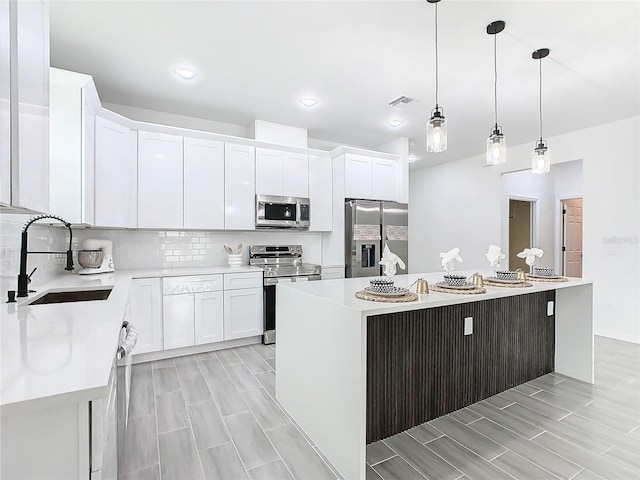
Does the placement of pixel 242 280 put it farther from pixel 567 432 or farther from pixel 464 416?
pixel 567 432

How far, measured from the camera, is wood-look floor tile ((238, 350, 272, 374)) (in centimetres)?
297

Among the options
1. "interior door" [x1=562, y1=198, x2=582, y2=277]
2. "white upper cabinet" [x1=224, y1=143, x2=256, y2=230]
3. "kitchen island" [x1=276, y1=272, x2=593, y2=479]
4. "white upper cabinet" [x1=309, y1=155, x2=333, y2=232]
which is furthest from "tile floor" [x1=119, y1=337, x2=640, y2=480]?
"interior door" [x1=562, y1=198, x2=582, y2=277]

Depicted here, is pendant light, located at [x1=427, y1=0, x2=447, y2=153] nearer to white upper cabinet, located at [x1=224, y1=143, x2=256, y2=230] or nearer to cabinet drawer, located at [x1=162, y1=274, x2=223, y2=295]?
white upper cabinet, located at [x1=224, y1=143, x2=256, y2=230]

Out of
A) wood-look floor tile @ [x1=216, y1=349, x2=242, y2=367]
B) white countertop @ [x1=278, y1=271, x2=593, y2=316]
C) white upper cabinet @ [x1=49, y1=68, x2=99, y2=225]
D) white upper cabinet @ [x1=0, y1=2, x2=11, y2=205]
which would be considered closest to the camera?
white upper cabinet @ [x1=0, y1=2, x2=11, y2=205]

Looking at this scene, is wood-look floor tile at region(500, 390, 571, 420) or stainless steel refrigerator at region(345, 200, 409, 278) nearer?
wood-look floor tile at region(500, 390, 571, 420)

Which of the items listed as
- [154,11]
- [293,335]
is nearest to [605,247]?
[293,335]

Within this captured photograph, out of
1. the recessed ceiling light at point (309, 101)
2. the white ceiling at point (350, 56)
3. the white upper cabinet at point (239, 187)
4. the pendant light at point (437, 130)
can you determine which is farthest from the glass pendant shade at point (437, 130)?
the white upper cabinet at point (239, 187)

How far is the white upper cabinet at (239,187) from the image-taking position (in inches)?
148

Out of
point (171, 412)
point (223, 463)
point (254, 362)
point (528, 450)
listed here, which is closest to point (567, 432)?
point (528, 450)

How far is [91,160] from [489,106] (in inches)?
161

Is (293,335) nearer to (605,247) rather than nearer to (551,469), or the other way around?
(551,469)

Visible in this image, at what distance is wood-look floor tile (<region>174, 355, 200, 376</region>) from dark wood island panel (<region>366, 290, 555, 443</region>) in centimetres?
182

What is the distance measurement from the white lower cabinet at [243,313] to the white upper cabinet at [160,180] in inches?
39.4

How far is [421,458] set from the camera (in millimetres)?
1763
